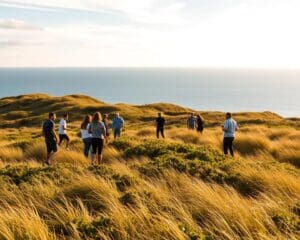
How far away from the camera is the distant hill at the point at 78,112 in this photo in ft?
187

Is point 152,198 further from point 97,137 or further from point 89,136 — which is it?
point 89,136

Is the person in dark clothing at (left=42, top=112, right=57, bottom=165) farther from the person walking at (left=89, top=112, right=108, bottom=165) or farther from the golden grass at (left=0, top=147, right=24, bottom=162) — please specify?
the golden grass at (left=0, top=147, right=24, bottom=162)

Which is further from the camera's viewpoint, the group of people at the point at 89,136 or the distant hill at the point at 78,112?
the distant hill at the point at 78,112

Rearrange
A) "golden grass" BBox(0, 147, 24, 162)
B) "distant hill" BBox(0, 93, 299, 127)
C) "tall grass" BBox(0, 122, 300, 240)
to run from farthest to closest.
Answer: "distant hill" BBox(0, 93, 299, 127)
"golden grass" BBox(0, 147, 24, 162)
"tall grass" BBox(0, 122, 300, 240)

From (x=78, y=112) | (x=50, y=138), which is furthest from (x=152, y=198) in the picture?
(x=78, y=112)

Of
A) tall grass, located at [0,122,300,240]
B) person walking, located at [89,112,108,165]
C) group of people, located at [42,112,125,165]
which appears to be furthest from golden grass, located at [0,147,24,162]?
tall grass, located at [0,122,300,240]

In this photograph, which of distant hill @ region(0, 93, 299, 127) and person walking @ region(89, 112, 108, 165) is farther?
distant hill @ region(0, 93, 299, 127)

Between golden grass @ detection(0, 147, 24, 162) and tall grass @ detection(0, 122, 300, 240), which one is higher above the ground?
tall grass @ detection(0, 122, 300, 240)

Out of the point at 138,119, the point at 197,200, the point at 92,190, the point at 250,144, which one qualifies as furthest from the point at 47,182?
the point at 138,119

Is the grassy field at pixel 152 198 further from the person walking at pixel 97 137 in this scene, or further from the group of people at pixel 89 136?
the person walking at pixel 97 137

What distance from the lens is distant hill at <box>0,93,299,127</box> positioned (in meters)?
57.0

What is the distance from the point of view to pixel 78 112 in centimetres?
6275

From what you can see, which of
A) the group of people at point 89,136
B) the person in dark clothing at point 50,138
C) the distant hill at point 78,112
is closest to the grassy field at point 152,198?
the person in dark clothing at point 50,138

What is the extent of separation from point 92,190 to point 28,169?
3.35m
